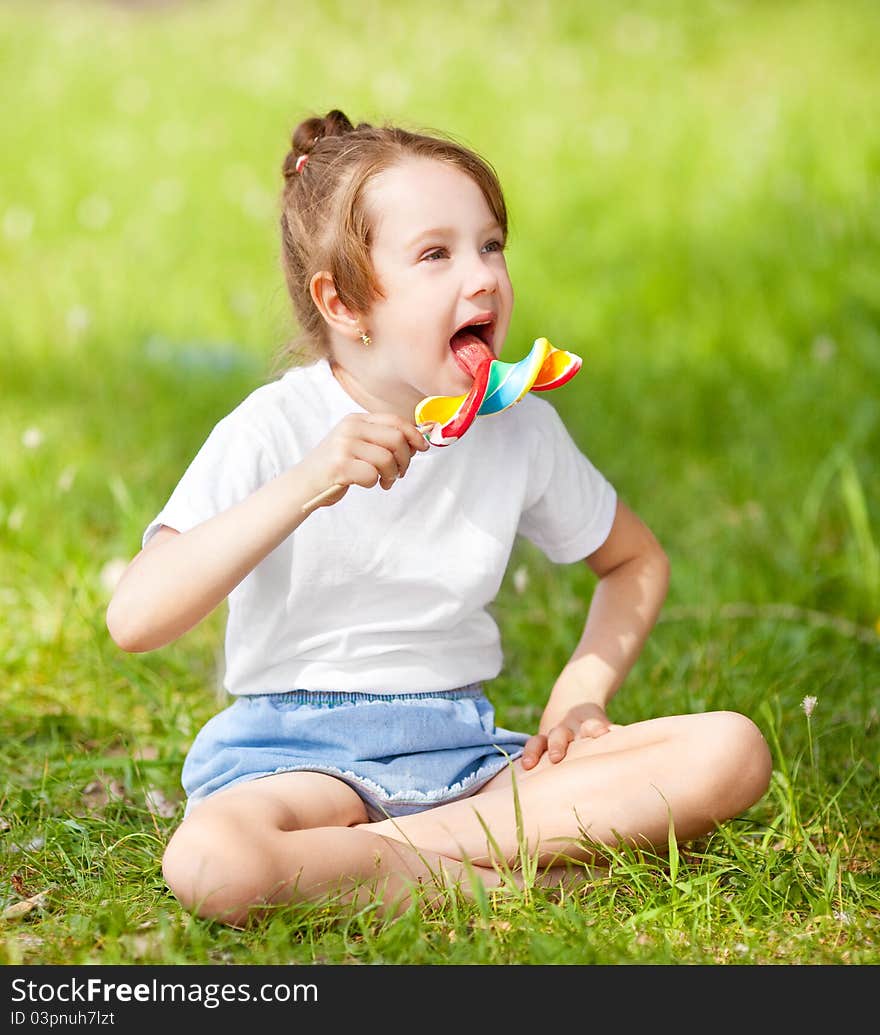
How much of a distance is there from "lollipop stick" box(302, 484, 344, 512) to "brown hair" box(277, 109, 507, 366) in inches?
12.2

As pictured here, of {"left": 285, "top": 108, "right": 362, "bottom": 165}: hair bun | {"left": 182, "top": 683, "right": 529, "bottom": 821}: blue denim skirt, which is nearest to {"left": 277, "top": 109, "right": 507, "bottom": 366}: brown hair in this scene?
{"left": 285, "top": 108, "right": 362, "bottom": 165}: hair bun

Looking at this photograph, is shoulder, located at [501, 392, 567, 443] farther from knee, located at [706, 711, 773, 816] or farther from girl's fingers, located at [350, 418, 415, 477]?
knee, located at [706, 711, 773, 816]

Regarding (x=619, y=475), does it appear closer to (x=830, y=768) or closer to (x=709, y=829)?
(x=830, y=768)

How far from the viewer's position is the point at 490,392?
6.02 feet

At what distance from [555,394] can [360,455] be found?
245 centimetres

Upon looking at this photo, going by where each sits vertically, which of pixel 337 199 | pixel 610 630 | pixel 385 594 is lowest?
pixel 610 630

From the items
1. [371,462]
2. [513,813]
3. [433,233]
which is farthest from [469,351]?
[513,813]

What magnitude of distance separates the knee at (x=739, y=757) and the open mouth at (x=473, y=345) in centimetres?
53

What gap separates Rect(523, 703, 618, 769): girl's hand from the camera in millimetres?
1945

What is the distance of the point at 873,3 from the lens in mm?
7227

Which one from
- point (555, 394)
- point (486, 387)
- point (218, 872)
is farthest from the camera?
point (555, 394)

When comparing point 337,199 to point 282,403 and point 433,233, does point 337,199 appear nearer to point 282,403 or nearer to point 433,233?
point 433,233
